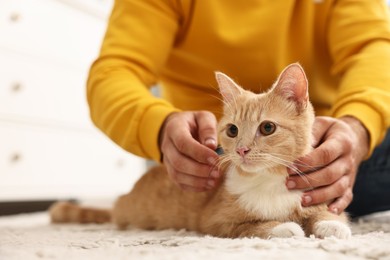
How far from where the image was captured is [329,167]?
894mm

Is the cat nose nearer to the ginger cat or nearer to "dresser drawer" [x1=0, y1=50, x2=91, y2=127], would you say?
the ginger cat

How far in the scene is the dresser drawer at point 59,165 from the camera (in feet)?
7.34

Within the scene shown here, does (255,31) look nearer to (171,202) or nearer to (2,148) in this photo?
(171,202)

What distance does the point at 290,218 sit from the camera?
93cm

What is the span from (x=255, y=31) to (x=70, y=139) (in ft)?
5.09

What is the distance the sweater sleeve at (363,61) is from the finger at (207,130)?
34cm

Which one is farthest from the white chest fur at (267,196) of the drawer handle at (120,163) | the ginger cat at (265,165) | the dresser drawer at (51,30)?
the drawer handle at (120,163)

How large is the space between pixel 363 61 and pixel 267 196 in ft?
1.68

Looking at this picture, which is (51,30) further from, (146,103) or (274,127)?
(274,127)

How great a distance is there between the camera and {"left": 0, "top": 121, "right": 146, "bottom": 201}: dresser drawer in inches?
88.0

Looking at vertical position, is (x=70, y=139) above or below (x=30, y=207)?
above

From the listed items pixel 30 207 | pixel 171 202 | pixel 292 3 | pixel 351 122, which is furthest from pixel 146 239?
pixel 30 207

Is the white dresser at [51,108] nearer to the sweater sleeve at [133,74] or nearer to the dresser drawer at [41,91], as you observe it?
the dresser drawer at [41,91]

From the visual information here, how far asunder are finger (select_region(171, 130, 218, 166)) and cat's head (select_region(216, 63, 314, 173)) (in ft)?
0.14
